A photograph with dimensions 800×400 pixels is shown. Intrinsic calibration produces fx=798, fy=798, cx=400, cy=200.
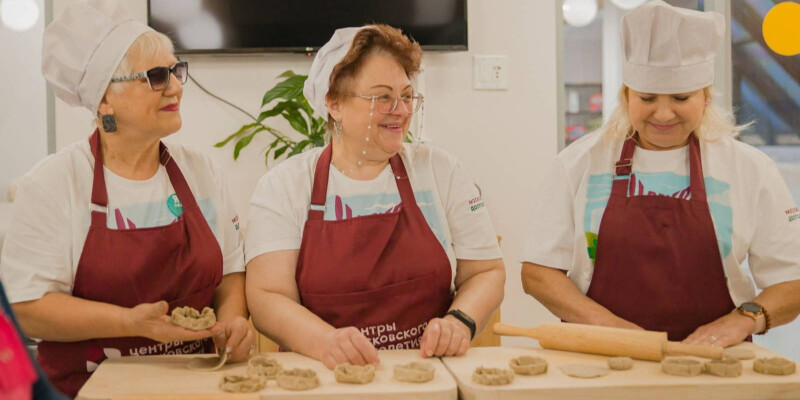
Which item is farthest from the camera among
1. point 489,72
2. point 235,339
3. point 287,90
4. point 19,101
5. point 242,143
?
point 19,101

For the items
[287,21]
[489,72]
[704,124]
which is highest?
[287,21]

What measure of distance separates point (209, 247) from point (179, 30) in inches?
74.4

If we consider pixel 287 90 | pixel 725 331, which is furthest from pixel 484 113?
pixel 725 331

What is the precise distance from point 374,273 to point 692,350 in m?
0.77

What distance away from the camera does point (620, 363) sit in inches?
64.1

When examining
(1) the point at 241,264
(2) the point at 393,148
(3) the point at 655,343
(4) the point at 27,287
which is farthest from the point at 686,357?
(4) the point at 27,287

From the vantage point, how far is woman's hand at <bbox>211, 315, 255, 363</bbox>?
1.75 m

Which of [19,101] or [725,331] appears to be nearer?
[725,331]

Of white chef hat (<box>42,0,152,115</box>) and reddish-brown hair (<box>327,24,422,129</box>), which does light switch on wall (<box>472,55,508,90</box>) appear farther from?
white chef hat (<box>42,0,152,115</box>)

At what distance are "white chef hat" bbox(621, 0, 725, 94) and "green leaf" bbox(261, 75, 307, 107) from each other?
1.62m

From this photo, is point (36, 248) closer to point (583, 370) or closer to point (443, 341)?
point (443, 341)

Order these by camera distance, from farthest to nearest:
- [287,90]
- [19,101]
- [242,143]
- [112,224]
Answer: [19,101], [242,143], [287,90], [112,224]

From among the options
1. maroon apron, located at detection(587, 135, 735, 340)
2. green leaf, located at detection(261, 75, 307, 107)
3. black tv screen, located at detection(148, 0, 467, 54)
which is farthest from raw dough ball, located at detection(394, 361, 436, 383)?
black tv screen, located at detection(148, 0, 467, 54)

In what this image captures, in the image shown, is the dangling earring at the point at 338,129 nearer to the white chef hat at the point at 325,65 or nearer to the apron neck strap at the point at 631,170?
the white chef hat at the point at 325,65
